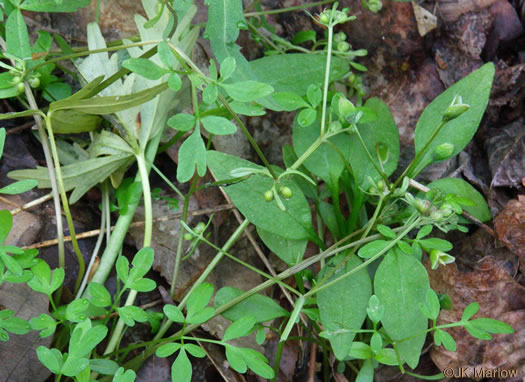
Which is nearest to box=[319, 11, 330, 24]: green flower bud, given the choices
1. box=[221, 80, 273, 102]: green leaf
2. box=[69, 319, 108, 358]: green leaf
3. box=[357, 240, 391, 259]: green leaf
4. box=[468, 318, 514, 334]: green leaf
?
box=[221, 80, 273, 102]: green leaf

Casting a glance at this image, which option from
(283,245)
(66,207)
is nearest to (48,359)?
(66,207)

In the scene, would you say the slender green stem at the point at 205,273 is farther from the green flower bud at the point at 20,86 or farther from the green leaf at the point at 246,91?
the green flower bud at the point at 20,86

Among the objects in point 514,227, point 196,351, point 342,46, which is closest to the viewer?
point 196,351

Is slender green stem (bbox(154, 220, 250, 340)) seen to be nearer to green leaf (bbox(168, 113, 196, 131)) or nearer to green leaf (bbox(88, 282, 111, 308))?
green leaf (bbox(88, 282, 111, 308))

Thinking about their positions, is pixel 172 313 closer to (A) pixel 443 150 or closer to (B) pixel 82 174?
(B) pixel 82 174

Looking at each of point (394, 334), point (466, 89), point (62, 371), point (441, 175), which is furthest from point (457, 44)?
point (62, 371)

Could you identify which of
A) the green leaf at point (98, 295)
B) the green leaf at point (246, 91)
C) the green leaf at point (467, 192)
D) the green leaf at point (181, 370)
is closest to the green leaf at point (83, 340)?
the green leaf at point (98, 295)

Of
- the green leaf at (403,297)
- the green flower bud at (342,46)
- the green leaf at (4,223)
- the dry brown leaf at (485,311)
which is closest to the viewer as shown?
the green leaf at (4,223)
